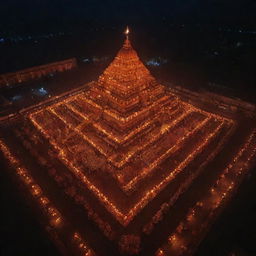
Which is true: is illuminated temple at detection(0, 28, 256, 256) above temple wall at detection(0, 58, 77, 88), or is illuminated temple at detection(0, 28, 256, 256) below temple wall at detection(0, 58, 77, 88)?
below

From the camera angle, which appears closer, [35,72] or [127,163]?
[127,163]

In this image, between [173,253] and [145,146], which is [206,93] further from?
[173,253]

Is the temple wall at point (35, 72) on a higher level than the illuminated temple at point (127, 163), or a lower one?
higher

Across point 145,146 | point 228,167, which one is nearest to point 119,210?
point 145,146

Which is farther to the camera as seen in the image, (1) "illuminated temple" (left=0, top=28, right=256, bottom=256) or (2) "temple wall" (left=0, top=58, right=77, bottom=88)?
(2) "temple wall" (left=0, top=58, right=77, bottom=88)

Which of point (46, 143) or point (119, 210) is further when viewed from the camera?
point (46, 143)
